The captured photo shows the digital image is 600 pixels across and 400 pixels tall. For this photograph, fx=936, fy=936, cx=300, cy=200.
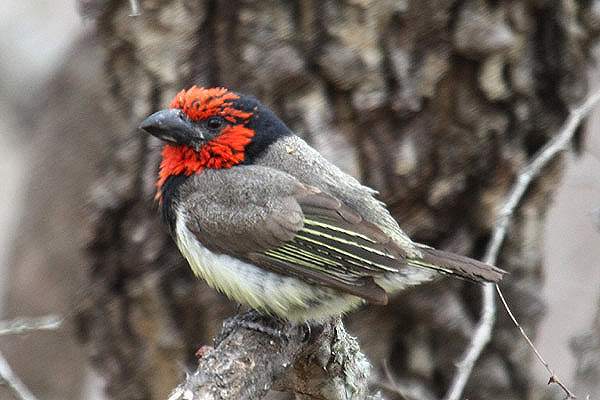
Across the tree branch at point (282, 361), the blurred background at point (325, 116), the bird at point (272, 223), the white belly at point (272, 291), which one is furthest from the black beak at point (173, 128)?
the blurred background at point (325, 116)

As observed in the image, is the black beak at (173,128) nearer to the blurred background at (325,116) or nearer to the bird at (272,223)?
the bird at (272,223)

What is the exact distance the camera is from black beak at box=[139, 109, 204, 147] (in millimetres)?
4199

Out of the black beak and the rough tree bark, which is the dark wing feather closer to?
the black beak

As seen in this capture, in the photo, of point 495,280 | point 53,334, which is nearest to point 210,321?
point 495,280

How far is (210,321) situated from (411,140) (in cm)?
161

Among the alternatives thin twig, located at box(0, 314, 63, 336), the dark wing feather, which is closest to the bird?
the dark wing feather

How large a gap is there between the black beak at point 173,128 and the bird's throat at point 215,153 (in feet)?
A: 0.18

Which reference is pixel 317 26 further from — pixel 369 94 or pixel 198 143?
pixel 198 143

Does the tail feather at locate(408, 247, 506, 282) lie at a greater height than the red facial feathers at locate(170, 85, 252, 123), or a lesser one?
lesser

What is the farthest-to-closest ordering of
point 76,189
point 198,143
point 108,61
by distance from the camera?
point 76,189 < point 108,61 < point 198,143

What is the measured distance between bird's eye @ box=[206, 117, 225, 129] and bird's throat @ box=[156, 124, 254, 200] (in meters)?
0.04

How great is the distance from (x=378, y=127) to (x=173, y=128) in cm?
154

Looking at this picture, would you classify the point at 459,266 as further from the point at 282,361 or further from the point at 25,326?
the point at 25,326

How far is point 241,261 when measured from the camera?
4.03 meters
